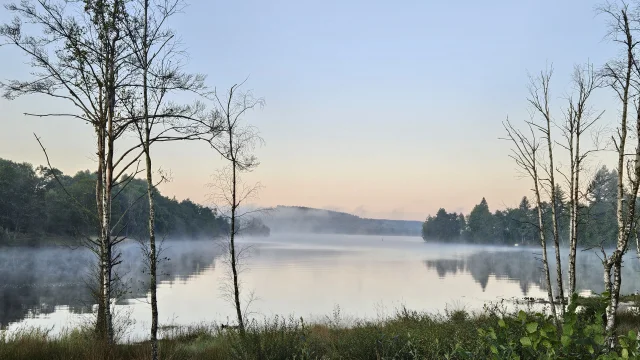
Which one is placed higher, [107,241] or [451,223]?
[107,241]

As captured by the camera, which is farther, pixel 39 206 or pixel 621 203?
pixel 39 206

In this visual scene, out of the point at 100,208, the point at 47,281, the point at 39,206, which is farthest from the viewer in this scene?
the point at 39,206

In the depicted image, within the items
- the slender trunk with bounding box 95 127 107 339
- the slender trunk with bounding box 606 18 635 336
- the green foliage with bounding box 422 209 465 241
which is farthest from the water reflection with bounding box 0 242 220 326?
the green foliage with bounding box 422 209 465 241

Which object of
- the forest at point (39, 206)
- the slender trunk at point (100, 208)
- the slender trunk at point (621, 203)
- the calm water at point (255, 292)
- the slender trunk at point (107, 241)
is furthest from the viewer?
the forest at point (39, 206)

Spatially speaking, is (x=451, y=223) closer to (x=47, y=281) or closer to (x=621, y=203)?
(x=47, y=281)

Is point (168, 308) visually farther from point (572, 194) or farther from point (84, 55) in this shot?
point (572, 194)

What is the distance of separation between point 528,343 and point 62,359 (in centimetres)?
835

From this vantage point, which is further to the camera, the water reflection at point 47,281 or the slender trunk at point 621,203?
the water reflection at point 47,281

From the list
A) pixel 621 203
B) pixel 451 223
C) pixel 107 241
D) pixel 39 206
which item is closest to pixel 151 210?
pixel 107 241

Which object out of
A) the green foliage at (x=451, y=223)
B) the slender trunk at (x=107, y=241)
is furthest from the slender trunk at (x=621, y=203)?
the green foliage at (x=451, y=223)

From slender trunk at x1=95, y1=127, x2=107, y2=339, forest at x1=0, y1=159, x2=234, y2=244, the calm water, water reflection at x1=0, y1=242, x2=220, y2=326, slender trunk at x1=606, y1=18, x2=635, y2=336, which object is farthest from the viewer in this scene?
forest at x1=0, y1=159, x2=234, y2=244

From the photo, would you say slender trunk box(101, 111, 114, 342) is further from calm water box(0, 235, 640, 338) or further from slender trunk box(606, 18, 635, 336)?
slender trunk box(606, 18, 635, 336)

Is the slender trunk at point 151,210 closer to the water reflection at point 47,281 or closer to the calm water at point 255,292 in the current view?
the water reflection at point 47,281

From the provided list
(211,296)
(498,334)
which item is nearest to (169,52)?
(498,334)
